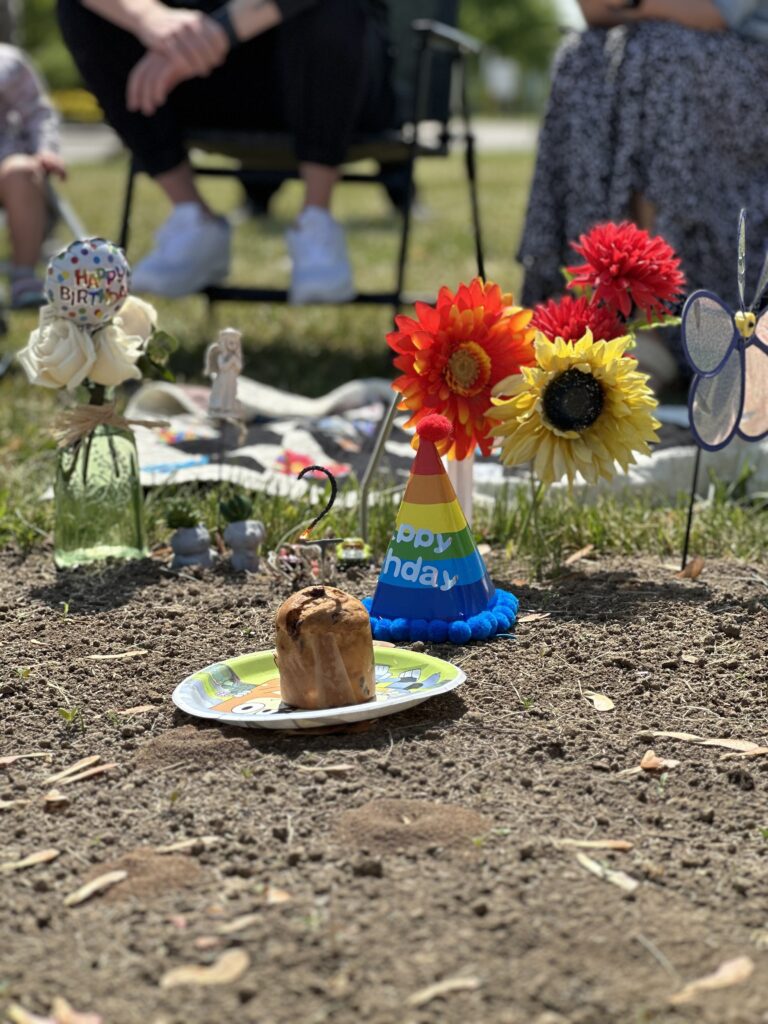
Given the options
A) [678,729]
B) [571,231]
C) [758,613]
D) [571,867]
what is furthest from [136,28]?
[571,867]

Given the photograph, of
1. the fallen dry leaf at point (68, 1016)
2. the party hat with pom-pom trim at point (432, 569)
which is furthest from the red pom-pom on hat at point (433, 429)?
the fallen dry leaf at point (68, 1016)

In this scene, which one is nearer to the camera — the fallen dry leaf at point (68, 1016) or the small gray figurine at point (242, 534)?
the fallen dry leaf at point (68, 1016)

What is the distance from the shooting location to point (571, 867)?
1603 millimetres

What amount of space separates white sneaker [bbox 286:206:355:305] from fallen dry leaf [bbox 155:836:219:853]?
2.60 meters

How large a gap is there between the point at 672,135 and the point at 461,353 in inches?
59.7

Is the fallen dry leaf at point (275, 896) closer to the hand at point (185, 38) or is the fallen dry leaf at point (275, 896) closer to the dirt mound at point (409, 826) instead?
the dirt mound at point (409, 826)

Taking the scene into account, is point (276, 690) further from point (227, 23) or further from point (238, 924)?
point (227, 23)

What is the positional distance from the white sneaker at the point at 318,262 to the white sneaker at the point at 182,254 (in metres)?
0.30

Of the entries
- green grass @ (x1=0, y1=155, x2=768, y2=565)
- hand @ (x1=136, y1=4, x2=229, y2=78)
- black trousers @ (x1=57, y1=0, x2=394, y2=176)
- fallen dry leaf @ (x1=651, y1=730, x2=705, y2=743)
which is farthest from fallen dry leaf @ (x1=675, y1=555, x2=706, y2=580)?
hand @ (x1=136, y1=4, x2=229, y2=78)

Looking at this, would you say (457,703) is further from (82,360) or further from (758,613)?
(82,360)

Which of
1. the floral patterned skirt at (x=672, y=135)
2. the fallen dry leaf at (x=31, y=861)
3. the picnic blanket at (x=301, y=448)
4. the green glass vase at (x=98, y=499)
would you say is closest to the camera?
the fallen dry leaf at (x=31, y=861)

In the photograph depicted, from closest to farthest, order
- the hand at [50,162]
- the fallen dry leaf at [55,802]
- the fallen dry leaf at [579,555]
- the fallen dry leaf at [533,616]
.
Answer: the fallen dry leaf at [55,802]
the fallen dry leaf at [533,616]
the fallen dry leaf at [579,555]
the hand at [50,162]

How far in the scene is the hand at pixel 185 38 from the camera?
3.87 metres

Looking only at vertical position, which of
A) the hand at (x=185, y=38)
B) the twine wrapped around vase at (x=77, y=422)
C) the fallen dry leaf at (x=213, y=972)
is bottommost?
the fallen dry leaf at (x=213, y=972)
